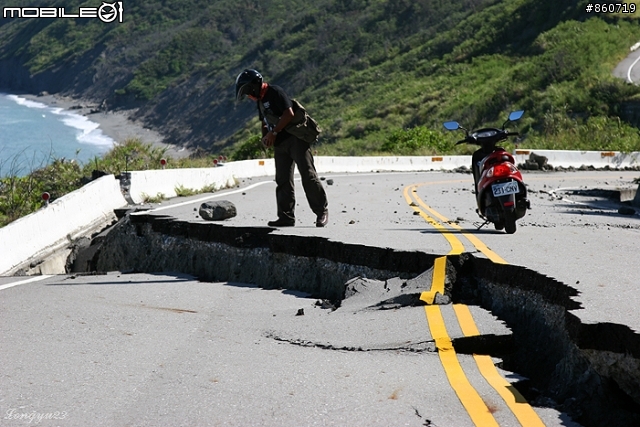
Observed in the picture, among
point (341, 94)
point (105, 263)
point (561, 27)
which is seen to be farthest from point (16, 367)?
point (341, 94)

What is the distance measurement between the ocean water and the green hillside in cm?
662

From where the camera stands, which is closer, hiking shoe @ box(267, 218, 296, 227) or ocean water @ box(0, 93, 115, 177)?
hiking shoe @ box(267, 218, 296, 227)

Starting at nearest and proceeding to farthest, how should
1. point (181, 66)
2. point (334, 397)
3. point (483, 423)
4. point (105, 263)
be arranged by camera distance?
point (483, 423), point (334, 397), point (105, 263), point (181, 66)

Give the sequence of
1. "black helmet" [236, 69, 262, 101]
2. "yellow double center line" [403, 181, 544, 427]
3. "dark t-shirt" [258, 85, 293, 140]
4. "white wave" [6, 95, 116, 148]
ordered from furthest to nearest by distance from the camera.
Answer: "white wave" [6, 95, 116, 148], "dark t-shirt" [258, 85, 293, 140], "black helmet" [236, 69, 262, 101], "yellow double center line" [403, 181, 544, 427]

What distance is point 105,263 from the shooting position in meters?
12.6

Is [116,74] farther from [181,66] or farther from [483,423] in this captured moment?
[483,423]

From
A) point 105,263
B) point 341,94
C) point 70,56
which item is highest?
point 70,56

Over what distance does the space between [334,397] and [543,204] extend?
12214 millimetres

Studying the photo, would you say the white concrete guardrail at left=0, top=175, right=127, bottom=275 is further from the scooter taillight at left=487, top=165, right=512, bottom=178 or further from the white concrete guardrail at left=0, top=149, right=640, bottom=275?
the scooter taillight at left=487, top=165, right=512, bottom=178

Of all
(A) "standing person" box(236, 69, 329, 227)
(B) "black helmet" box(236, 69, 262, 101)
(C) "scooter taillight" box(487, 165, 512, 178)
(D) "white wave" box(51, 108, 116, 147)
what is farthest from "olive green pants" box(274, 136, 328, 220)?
(D) "white wave" box(51, 108, 116, 147)

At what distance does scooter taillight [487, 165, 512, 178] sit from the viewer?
34.3ft

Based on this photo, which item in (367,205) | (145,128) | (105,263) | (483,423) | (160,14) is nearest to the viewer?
(483,423)

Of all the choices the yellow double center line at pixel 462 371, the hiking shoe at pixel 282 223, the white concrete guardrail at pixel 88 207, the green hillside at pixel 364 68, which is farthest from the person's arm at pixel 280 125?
the green hillside at pixel 364 68

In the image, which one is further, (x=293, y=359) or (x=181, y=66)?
(x=181, y=66)
